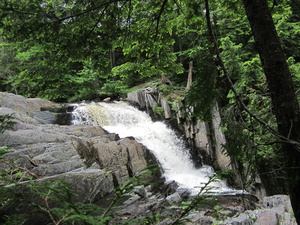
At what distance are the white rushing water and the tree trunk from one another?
8.21m

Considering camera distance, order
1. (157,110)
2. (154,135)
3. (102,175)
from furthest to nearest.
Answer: (157,110) → (154,135) → (102,175)

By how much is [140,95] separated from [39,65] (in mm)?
14285

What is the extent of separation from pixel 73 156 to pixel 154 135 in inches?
287

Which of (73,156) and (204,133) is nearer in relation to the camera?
(73,156)

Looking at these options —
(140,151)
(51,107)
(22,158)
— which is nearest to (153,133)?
(140,151)

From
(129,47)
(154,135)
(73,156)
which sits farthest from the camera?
(154,135)

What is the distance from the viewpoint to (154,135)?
12898mm

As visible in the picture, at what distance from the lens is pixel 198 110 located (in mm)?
2918

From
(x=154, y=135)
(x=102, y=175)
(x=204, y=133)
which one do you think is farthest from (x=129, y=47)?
(x=204, y=133)

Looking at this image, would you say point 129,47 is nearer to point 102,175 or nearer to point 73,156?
point 102,175

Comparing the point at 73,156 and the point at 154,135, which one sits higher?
the point at 73,156

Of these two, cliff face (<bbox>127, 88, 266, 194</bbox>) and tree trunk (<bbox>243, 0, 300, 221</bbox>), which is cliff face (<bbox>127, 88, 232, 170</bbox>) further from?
tree trunk (<bbox>243, 0, 300, 221</bbox>)

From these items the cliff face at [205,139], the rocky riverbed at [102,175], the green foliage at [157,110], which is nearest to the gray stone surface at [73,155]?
the rocky riverbed at [102,175]

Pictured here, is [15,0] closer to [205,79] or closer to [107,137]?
[205,79]
